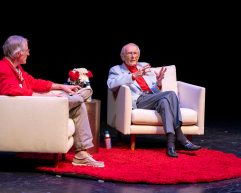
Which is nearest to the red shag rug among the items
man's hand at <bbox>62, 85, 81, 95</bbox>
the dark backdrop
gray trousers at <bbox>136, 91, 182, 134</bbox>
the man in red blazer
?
the man in red blazer

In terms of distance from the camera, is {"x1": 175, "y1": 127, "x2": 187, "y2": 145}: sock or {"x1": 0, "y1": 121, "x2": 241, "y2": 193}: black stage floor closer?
{"x1": 0, "y1": 121, "x2": 241, "y2": 193}: black stage floor

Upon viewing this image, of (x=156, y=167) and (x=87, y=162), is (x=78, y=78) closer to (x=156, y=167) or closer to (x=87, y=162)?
(x=87, y=162)

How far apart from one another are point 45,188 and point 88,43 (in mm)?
4850

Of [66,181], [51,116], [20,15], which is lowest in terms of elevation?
[66,181]

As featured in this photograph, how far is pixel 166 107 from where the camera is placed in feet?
17.3

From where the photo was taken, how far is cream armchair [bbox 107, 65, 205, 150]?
5.29 metres

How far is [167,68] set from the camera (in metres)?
6.12

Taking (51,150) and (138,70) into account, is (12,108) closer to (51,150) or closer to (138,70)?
(51,150)

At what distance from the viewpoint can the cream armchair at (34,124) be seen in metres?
4.30

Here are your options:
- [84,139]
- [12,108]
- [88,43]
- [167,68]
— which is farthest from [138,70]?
[88,43]

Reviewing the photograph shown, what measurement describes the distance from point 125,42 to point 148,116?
3363 mm

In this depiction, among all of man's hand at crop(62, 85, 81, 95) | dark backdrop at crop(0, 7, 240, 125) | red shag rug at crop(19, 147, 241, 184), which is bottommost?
red shag rug at crop(19, 147, 241, 184)

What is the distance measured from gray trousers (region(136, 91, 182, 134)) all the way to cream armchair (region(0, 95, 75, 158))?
119 centimetres

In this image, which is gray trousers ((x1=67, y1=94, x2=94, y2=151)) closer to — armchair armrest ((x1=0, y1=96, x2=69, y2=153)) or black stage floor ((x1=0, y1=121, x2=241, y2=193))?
armchair armrest ((x1=0, y1=96, x2=69, y2=153))
